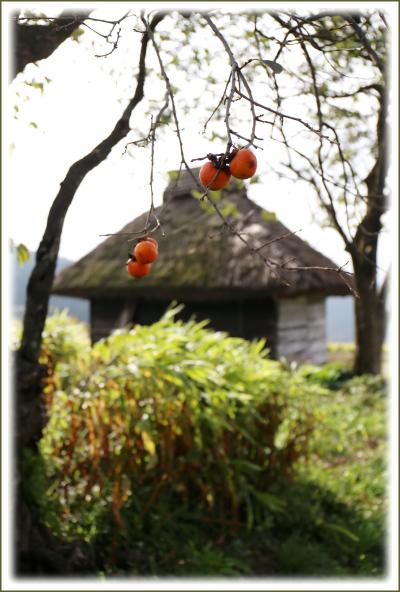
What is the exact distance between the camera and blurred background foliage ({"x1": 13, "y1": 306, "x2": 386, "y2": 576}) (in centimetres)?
348

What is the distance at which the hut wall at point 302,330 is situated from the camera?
1026 centimetres

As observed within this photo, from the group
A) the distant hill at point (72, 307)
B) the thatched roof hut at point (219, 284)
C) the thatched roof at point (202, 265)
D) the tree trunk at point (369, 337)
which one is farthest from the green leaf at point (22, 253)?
the tree trunk at point (369, 337)

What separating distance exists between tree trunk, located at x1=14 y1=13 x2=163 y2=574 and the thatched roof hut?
6.06 m

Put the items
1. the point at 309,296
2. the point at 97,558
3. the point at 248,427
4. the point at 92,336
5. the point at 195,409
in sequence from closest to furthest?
the point at 97,558 < the point at 195,409 < the point at 248,427 < the point at 309,296 < the point at 92,336

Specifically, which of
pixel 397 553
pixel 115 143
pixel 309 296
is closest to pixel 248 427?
pixel 397 553

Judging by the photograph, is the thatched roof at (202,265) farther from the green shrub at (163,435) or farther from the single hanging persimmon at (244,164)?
the single hanging persimmon at (244,164)

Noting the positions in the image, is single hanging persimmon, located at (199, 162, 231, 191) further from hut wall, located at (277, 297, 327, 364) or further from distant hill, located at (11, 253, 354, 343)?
hut wall, located at (277, 297, 327, 364)

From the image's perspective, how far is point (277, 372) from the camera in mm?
4355

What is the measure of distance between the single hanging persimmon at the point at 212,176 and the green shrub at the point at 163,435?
2.25 metres

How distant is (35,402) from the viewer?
323cm

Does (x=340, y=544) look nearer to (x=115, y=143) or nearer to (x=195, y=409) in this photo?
(x=195, y=409)

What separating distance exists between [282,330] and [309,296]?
4.40ft

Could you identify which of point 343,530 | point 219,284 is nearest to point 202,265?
point 219,284

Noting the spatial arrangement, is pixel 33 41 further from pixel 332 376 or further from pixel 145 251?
pixel 332 376
